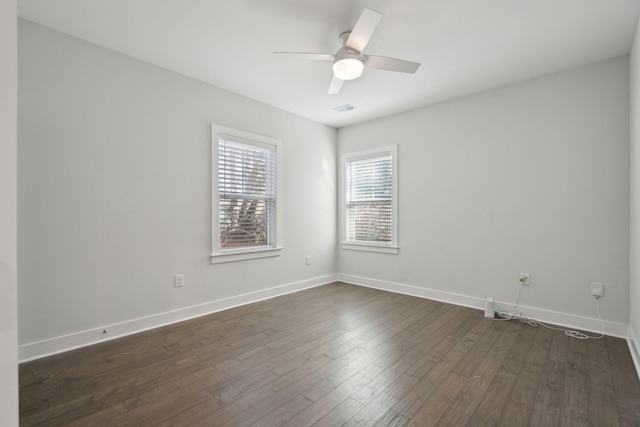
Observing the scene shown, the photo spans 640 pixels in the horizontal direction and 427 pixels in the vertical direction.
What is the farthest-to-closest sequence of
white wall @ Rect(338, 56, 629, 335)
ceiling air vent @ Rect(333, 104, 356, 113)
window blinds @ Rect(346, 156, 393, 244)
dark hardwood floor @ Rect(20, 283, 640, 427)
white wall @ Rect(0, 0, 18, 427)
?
window blinds @ Rect(346, 156, 393, 244) < ceiling air vent @ Rect(333, 104, 356, 113) < white wall @ Rect(338, 56, 629, 335) < dark hardwood floor @ Rect(20, 283, 640, 427) < white wall @ Rect(0, 0, 18, 427)

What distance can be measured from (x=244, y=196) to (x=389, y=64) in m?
2.31

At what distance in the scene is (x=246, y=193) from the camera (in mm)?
3852

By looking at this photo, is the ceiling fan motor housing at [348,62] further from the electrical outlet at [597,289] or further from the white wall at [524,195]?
the electrical outlet at [597,289]

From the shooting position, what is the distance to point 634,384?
79.0 inches

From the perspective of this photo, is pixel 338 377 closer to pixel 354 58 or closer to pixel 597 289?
pixel 354 58

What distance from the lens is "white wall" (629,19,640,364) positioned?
227 cm

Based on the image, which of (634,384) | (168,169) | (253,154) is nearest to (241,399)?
(168,169)

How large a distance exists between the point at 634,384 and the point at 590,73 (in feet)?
9.07

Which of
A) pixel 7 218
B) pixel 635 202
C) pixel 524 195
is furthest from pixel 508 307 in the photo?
pixel 7 218

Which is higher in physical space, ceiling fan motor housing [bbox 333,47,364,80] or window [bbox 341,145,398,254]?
ceiling fan motor housing [bbox 333,47,364,80]

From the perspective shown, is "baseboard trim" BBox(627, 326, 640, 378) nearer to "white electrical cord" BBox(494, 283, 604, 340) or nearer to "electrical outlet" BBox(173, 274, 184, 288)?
"white electrical cord" BBox(494, 283, 604, 340)

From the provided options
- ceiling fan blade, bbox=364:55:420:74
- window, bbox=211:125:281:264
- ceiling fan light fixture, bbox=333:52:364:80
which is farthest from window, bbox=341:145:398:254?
ceiling fan light fixture, bbox=333:52:364:80

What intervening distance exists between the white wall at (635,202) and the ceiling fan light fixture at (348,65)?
214 centimetres

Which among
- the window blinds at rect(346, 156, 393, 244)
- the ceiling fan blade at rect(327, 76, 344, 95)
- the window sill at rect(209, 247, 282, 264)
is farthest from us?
the window blinds at rect(346, 156, 393, 244)
